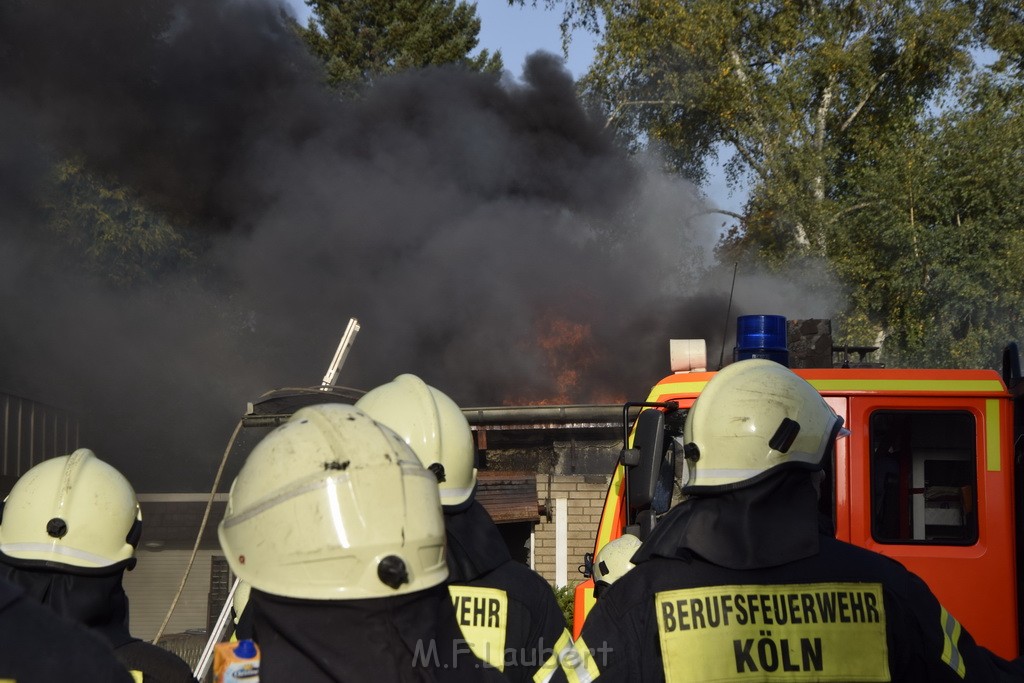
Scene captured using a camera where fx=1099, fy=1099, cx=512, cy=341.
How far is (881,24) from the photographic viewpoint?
18047 mm

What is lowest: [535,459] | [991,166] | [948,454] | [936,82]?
[535,459]

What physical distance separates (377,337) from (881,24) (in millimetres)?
10061

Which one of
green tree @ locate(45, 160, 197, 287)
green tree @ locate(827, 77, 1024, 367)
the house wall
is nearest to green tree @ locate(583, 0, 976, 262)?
green tree @ locate(827, 77, 1024, 367)

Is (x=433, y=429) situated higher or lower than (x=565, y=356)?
higher

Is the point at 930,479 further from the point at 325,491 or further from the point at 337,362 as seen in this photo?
the point at 337,362

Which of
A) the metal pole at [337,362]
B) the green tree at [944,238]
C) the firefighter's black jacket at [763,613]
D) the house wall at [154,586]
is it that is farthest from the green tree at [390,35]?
the firefighter's black jacket at [763,613]

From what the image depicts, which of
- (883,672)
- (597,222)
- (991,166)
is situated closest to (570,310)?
(597,222)

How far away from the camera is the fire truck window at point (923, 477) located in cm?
Answer: 426

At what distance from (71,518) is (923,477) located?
3.17 metres

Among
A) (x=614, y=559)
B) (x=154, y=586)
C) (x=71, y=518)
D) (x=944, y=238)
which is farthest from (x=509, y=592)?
(x=944, y=238)

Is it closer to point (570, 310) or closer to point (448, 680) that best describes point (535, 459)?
point (570, 310)

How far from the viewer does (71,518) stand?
8.91 ft

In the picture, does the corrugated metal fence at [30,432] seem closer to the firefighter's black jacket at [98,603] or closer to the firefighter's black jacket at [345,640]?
the firefighter's black jacket at [98,603]

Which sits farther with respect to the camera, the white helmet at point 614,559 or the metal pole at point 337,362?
the metal pole at point 337,362
